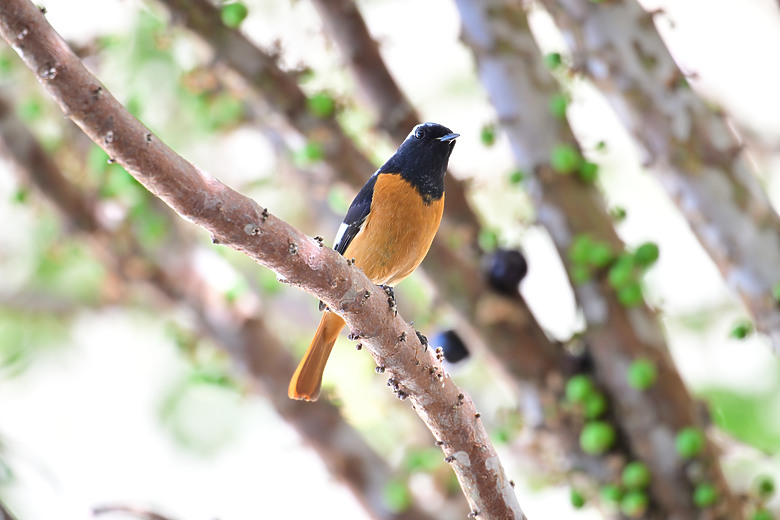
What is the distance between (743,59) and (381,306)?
19.9 ft

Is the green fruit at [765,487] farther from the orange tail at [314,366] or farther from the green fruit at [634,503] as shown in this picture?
the orange tail at [314,366]

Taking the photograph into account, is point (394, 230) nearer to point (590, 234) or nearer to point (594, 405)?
point (590, 234)

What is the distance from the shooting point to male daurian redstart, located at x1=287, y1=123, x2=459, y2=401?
2.40 metres

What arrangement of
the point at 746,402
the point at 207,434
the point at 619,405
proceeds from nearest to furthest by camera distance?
the point at 619,405 → the point at 746,402 → the point at 207,434

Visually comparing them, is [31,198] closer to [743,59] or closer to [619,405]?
[619,405]

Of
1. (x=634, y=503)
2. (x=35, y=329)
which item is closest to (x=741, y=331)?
(x=634, y=503)

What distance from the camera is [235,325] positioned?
13.8 feet

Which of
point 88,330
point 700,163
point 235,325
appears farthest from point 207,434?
point 700,163

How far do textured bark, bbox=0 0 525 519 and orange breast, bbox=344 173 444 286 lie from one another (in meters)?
0.42

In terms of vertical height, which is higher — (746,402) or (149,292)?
(746,402)

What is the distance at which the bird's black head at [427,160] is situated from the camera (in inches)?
97.0

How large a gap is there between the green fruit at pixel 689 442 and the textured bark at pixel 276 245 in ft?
5.21

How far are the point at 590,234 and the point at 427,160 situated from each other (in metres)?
1.44

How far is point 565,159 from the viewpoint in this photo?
355 centimetres
